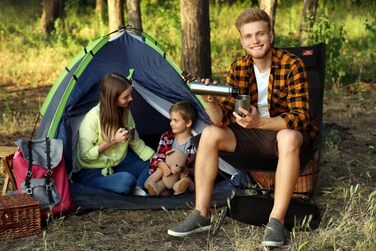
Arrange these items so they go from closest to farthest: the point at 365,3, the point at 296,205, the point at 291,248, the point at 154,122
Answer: the point at 291,248 < the point at 296,205 < the point at 154,122 < the point at 365,3

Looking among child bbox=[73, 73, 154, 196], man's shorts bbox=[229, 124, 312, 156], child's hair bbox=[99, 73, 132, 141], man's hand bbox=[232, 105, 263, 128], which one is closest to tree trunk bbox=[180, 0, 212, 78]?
child bbox=[73, 73, 154, 196]

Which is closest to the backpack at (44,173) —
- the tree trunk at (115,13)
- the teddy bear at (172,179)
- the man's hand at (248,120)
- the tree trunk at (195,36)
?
the teddy bear at (172,179)

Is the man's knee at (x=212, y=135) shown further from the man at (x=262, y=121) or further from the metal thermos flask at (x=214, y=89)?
the metal thermos flask at (x=214, y=89)

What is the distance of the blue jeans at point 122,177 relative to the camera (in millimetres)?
4766

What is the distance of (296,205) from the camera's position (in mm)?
4547

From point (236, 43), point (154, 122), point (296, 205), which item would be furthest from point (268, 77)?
point (236, 43)

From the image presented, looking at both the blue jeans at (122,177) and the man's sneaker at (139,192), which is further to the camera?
the man's sneaker at (139,192)

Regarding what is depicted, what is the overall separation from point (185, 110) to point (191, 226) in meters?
1.17

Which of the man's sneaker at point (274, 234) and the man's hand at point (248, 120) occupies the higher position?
the man's hand at point (248, 120)

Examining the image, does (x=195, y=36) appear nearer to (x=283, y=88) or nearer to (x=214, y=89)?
(x=283, y=88)

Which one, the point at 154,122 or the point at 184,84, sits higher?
the point at 184,84

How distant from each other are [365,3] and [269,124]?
1722 cm

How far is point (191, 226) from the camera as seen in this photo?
4.10 meters

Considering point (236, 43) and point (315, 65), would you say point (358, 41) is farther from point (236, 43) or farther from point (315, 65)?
point (315, 65)
